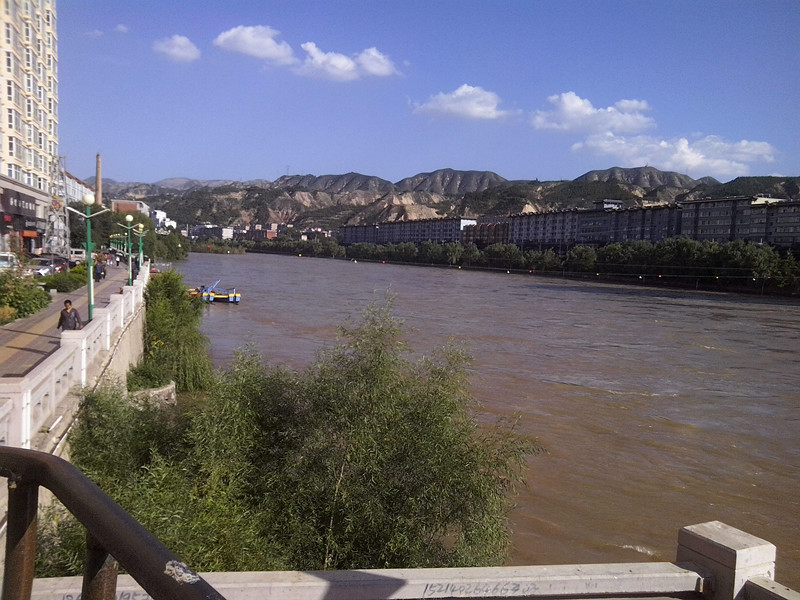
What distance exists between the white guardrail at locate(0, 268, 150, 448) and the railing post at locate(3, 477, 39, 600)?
393 centimetres

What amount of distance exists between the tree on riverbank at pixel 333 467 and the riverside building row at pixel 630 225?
7101cm

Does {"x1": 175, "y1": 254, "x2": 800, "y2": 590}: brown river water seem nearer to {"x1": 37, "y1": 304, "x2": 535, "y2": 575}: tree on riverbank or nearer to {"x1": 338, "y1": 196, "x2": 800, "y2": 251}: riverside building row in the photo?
{"x1": 37, "y1": 304, "x2": 535, "y2": 575}: tree on riverbank

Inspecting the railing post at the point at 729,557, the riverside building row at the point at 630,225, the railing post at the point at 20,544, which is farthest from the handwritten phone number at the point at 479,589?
the riverside building row at the point at 630,225

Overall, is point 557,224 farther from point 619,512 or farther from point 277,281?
point 619,512

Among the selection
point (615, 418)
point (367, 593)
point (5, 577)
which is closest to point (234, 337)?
point (615, 418)

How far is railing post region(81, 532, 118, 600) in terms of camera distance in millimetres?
934

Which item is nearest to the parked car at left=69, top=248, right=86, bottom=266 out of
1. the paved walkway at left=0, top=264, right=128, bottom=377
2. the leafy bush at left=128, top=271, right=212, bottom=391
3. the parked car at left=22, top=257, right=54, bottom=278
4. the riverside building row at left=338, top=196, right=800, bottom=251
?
the parked car at left=22, top=257, right=54, bottom=278

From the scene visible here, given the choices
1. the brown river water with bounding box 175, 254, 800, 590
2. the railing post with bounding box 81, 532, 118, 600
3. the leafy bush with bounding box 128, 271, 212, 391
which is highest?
the railing post with bounding box 81, 532, 118, 600

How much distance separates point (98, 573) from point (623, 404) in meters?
15.7

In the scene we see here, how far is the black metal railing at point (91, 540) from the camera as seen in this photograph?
83cm

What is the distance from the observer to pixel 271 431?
6.39 metres

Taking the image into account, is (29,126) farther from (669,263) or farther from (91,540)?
(669,263)

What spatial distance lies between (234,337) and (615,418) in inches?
530

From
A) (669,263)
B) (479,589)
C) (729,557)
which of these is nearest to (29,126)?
(479,589)
